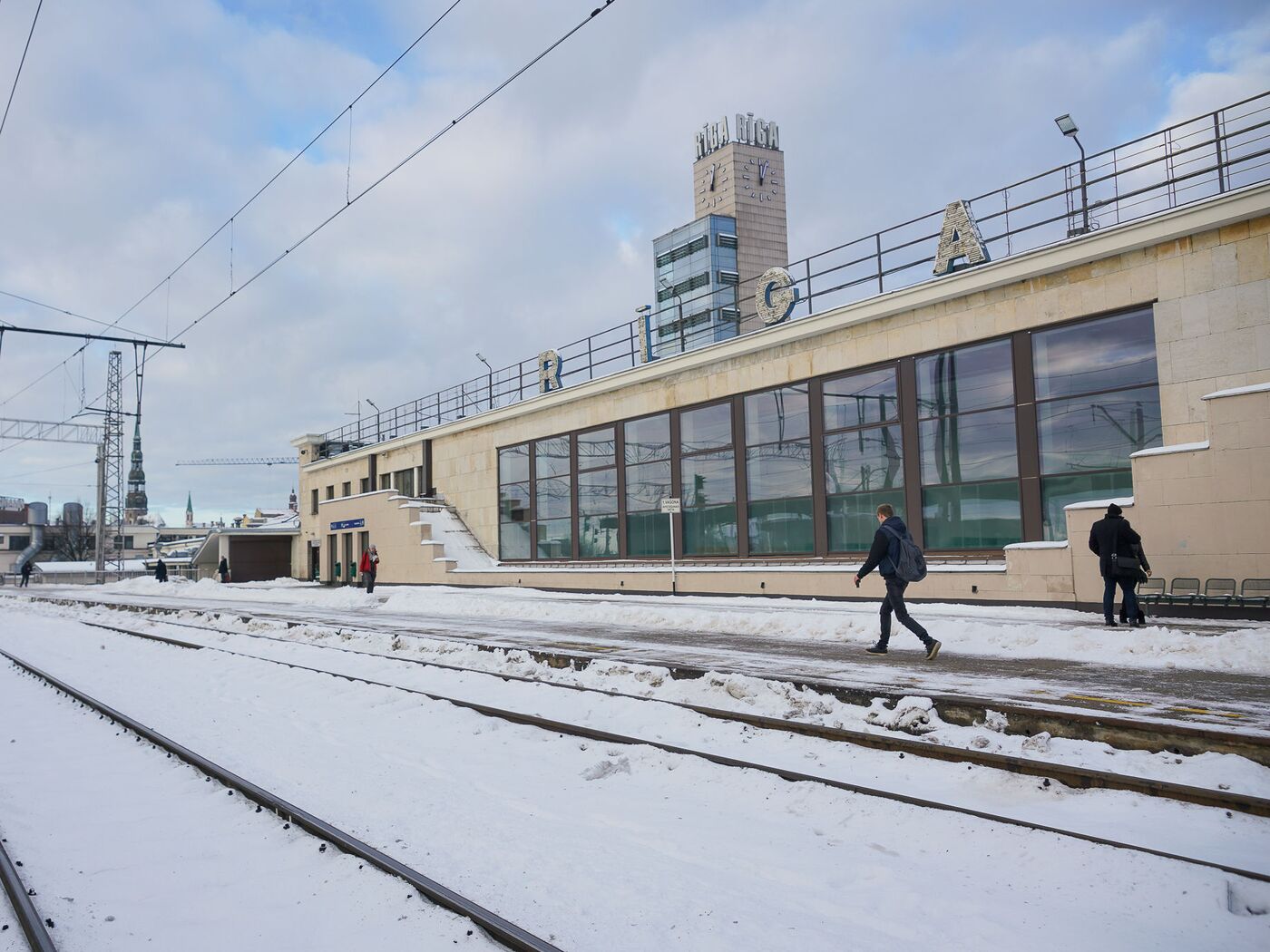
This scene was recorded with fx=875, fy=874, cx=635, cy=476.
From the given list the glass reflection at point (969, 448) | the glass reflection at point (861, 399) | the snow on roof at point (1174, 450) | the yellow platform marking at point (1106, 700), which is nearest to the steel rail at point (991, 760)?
the yellow platform marking at point (1106, 700)

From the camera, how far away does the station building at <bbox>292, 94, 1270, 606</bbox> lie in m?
15.3

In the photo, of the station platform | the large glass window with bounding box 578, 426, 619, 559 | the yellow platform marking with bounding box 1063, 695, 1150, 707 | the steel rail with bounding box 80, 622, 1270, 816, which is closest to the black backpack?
the station platform

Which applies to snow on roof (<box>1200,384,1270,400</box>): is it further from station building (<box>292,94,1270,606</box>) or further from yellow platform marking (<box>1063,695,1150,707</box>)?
yellow platform marking (<box>1063,695,1150,707</box>)

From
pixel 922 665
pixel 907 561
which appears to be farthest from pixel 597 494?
pixel 922 665

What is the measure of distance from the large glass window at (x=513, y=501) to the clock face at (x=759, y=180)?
42.7m

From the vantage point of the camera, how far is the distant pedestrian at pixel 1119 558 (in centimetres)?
1323

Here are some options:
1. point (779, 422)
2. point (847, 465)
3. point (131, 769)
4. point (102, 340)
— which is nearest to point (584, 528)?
point (779, 422)

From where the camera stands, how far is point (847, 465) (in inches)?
869

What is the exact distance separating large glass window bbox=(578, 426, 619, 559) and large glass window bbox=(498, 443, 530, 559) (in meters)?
3.54

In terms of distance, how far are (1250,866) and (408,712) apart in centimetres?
769

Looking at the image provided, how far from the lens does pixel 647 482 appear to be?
28.1 metres

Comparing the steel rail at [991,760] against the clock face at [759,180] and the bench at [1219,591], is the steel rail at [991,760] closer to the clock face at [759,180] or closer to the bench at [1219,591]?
the bench at [1219,591]

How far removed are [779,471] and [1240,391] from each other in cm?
1128

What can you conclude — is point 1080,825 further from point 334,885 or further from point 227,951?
point 227,951
